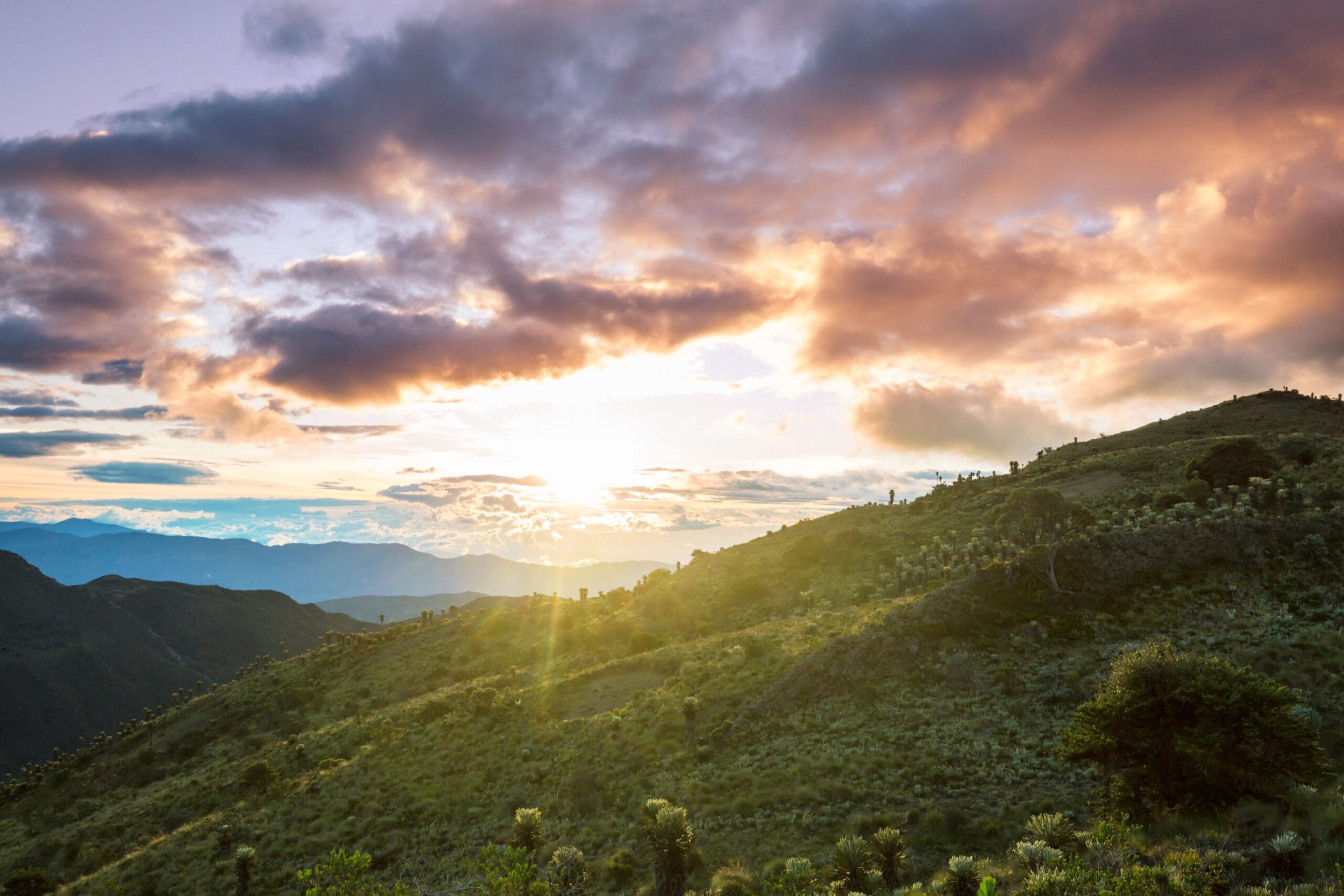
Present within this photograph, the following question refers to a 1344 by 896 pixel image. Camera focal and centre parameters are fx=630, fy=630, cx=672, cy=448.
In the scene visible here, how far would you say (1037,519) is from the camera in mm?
59750

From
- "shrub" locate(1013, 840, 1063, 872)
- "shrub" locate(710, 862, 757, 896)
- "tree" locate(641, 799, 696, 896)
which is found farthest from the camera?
"tree" locate(641, 799, 696, 896)

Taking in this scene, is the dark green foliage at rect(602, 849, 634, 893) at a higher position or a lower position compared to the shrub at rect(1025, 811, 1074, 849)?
lower

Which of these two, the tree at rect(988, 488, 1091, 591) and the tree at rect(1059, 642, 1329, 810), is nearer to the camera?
the tree at rect(1059, 642, 1329, 810)

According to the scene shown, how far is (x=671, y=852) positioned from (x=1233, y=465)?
236 feet

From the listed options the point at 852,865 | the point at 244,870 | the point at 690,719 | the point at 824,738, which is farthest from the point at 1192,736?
the point at 244,870

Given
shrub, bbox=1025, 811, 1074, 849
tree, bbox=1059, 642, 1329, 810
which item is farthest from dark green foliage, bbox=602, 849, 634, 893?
tree, bbox=1059, 642, 1329, 810

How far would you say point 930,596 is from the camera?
42.5 metres

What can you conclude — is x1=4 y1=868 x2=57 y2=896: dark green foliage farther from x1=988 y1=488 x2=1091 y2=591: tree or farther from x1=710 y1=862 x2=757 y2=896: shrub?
x1=988 y1=488 x2=1091 y2=591: tree

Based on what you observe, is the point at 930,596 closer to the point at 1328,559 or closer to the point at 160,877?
the point at 1328,559

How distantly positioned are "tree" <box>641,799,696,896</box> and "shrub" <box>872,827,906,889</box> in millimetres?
7003

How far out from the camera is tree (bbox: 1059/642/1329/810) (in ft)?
61.3

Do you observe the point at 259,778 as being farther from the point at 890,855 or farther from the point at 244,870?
the point at 890,855

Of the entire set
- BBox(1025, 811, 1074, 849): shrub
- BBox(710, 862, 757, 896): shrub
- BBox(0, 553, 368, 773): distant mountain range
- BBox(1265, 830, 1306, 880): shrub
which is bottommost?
BBox(0, 553, 368, 773): distant mountain range

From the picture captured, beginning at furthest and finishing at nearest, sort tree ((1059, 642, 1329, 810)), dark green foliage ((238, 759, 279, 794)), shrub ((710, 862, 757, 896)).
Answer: dark green foliage ((238, 759, 279, 794))
shrub ((710, 862, 757, 896))
tree ((1059, 642, 1329, 810))
